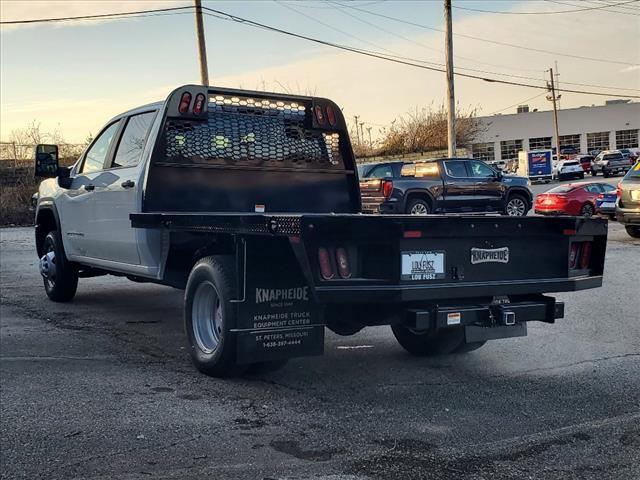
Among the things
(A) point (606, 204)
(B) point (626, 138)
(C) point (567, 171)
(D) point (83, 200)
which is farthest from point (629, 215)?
(B) point (626, 138)

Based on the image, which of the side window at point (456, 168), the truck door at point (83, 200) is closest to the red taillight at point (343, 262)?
the truck door at point (83, 200)

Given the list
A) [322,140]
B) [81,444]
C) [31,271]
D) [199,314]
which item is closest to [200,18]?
[31,271]

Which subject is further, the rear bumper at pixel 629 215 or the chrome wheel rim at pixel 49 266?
the rear bumper at pixel 629 215

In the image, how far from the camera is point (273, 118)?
762cm

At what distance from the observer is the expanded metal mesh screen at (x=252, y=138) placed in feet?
23.4

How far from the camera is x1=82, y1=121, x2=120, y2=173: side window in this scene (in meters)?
8.25

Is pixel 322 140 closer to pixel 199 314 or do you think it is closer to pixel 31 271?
pixel 199 314

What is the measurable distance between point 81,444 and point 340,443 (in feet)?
4.72

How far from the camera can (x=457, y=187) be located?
75.2 feet

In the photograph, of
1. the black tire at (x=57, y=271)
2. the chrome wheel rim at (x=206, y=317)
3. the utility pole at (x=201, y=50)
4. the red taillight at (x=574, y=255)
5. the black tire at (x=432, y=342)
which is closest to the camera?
the red taillight at (x=574, y=255)

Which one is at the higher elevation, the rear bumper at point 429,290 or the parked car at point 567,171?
the rear bumper at point 429,290

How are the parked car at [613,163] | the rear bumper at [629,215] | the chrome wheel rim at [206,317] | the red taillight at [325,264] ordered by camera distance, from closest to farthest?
the red taillight at [325,264]
the chrome wheel rim at [206,317]
the rear bumper at [629,215]
the parked car at [613,163]

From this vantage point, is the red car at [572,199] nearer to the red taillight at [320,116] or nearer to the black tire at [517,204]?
Result: the black tire at [517,204]

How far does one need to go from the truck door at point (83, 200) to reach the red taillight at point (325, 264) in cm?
384
